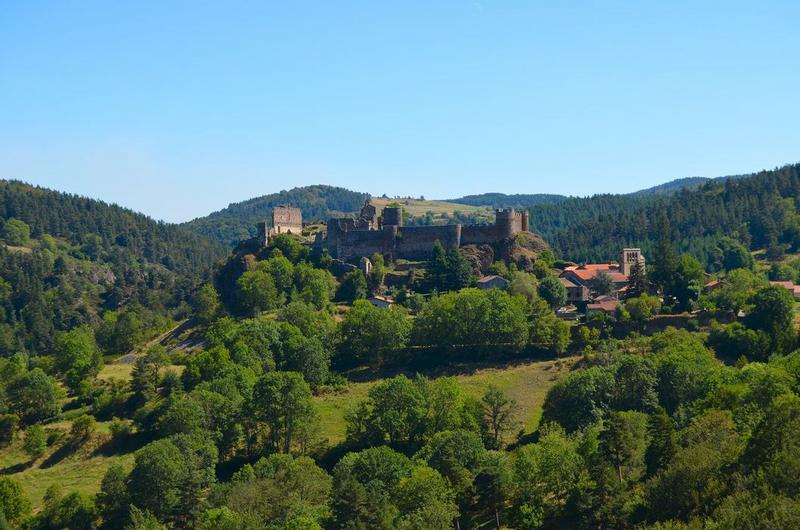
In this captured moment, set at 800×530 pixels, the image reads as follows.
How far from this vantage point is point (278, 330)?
7731cm

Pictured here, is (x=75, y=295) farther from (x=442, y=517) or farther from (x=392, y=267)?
(x=442, y=517)

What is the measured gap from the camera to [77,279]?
158 meters

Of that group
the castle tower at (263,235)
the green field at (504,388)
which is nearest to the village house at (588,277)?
the green field at (504,388)

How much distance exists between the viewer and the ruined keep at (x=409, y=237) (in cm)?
9831

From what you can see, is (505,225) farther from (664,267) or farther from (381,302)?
(664,267)

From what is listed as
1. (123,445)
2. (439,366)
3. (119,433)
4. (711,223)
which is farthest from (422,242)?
(711,223)

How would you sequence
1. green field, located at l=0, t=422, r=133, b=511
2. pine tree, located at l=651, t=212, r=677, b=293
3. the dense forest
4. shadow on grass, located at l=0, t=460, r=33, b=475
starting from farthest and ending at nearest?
pine tree, located at l=651, t=212, r=677, b=293, shadow on grass, located at l=0, t=460, r=33, b=475, green field, located at l=0, t=422, r=133, b=511, the dense forest

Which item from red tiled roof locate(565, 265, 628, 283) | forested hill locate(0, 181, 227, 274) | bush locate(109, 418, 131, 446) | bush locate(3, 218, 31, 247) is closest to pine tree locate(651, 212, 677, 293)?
red tiled roof locate(565, 265, 628, 283)

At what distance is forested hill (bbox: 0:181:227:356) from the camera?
118562mm

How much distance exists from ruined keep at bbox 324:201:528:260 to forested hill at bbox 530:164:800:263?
119ft

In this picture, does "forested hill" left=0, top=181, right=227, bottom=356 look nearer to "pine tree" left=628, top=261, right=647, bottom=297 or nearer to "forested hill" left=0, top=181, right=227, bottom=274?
"forested hill" left=0, top=181, right=227, bottom=274

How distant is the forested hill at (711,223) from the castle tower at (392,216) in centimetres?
3870

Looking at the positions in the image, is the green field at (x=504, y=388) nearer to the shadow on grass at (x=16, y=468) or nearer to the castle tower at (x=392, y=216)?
the shadow on grass at (x=16, y=468)

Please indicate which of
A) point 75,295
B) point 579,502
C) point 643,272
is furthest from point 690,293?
point 75,295
